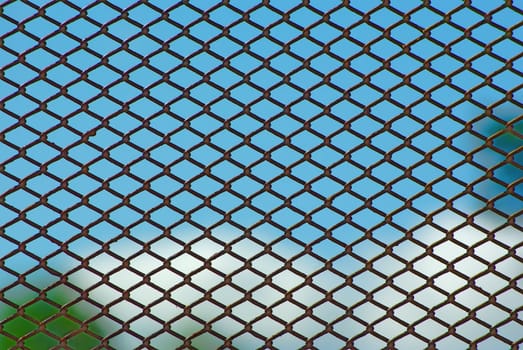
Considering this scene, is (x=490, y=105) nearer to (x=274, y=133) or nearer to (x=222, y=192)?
(x=274, y=133)

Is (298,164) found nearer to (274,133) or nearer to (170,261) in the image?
(274,133)

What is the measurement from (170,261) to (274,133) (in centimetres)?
42

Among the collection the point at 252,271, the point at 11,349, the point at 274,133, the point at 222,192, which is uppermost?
the point at 274,133

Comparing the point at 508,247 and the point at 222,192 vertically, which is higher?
the point at 222,192

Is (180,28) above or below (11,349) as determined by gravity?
above

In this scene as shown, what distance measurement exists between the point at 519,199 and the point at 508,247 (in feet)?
0.41

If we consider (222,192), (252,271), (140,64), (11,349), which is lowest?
(11,349)

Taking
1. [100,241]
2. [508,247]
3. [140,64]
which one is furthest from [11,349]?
[508,247]

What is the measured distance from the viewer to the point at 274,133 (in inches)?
81.3

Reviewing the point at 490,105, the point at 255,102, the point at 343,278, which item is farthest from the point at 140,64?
the point at 490,105

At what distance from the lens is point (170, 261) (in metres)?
2.12

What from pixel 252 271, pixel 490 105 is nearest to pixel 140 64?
pixel 252 271

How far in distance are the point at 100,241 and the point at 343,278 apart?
2.04ft

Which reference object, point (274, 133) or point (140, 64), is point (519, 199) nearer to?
point (274, 133)
